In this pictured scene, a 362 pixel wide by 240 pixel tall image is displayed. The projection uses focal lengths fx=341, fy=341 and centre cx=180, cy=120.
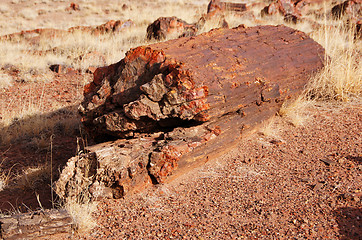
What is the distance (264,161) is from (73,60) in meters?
6.59

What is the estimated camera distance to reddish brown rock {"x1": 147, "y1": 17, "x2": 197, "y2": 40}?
376 inches

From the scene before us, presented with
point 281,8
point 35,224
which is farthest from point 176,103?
point 281,8

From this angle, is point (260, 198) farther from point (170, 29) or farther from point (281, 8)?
point (281, 8)

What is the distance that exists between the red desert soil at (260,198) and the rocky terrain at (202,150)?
0.01 meters

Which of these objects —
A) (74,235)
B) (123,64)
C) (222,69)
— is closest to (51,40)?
(123,64)

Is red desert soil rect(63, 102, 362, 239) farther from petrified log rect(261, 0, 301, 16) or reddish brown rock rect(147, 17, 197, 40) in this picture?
petrified log rect(261, 0, 301, 16)

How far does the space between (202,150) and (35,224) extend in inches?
68.7

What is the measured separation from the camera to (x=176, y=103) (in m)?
3.45

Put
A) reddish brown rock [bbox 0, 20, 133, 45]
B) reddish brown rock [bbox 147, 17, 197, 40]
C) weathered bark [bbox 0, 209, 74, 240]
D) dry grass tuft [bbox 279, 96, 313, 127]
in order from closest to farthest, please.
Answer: weathered bark [bbox 0, 209, 74, 240], dry grass tuft [bbox 279, 96, 313, 127], reddish brown rock [bbox 147, 17, 197, 40], reddish brown rock [bbox 0, 20, 133, 45]

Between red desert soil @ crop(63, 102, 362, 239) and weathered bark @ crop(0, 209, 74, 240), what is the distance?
242mm

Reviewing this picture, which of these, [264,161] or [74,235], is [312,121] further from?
[74,235]

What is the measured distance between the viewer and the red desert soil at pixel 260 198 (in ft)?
8.93

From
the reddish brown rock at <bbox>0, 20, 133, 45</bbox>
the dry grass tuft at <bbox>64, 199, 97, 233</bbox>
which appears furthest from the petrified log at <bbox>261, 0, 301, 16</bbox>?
the dry grass tuft at <bbox>64, 199, 97, 233</bbox>

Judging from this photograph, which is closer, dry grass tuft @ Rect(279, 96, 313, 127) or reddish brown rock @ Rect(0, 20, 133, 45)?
dry grass tuft @ Rect(279, 96, 313, 127)
